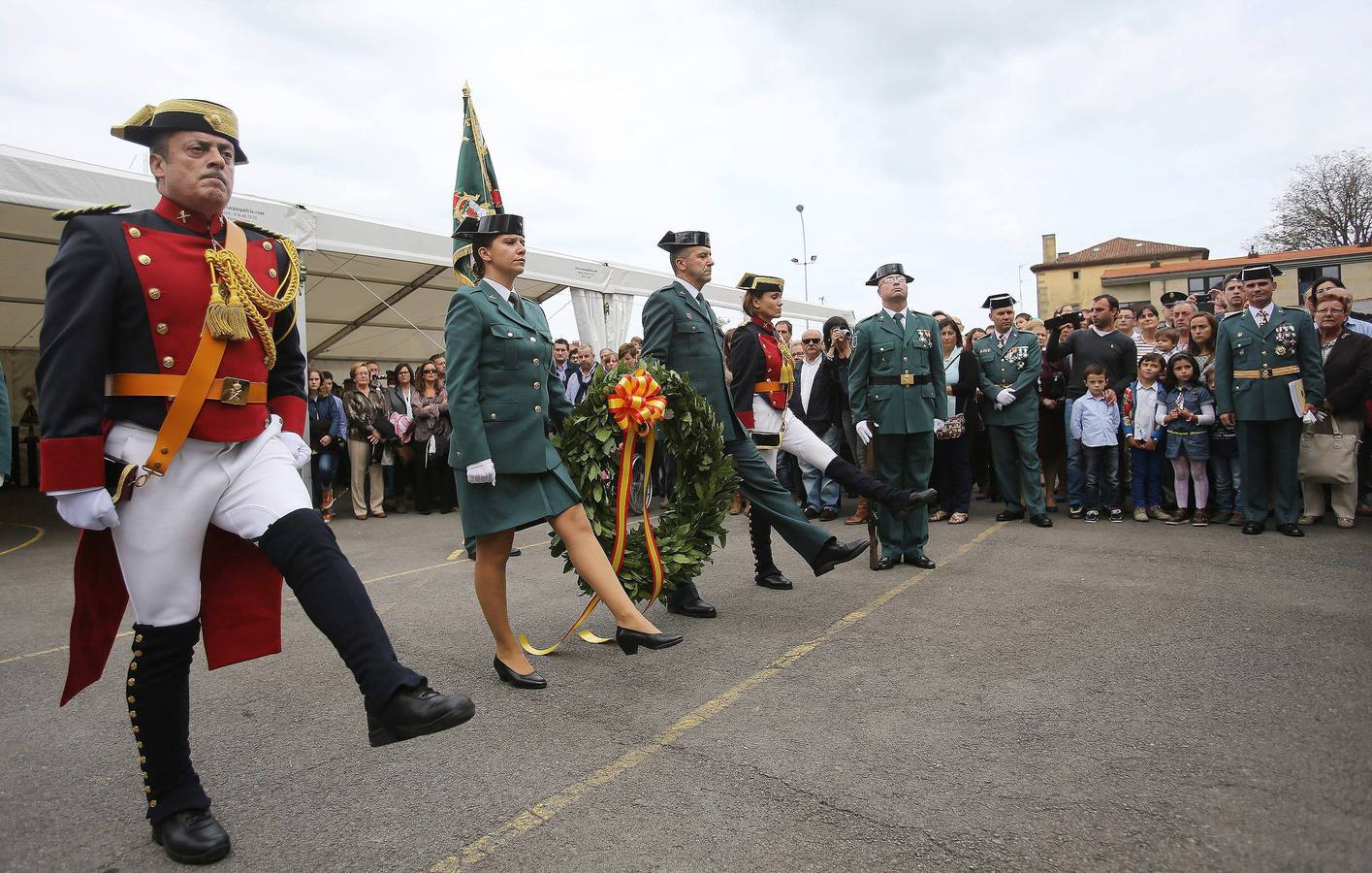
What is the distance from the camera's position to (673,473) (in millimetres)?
5062

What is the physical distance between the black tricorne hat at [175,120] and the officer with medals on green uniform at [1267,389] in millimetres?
7451

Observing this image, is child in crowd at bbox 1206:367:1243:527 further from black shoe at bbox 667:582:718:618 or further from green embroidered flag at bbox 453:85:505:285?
green embroidered flag at bbox 453:85:505:285

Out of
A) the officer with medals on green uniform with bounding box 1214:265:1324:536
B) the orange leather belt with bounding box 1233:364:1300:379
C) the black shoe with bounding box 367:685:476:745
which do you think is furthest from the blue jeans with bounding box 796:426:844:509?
the black shoe with bounding box 367:685:476:745

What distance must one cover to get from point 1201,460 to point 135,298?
815cm

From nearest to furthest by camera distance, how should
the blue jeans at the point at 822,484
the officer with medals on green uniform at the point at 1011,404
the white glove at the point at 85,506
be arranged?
the white glove at the point at 85,506, the officer with medals on green uniform at the point at 1011,404, the blue jeans at the point at 822,484

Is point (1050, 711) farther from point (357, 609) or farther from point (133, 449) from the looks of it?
point (133, 449)

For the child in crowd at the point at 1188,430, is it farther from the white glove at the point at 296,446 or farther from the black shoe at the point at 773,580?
the white glove at the point at 296,446

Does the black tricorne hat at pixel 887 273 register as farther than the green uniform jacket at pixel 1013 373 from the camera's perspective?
No

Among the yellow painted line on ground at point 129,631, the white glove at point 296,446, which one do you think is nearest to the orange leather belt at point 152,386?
the white glove at point 296,446

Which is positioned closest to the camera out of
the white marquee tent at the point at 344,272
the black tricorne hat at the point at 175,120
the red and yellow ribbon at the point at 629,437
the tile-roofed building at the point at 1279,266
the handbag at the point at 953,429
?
the black tricorne hat at the point at 175,120

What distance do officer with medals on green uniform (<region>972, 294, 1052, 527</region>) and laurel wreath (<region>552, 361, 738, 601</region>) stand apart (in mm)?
4031

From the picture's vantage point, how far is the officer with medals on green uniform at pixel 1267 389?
6.88 meters

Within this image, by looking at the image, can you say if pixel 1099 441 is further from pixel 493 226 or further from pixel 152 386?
pixel 152 386

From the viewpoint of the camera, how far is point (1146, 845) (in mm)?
2320
